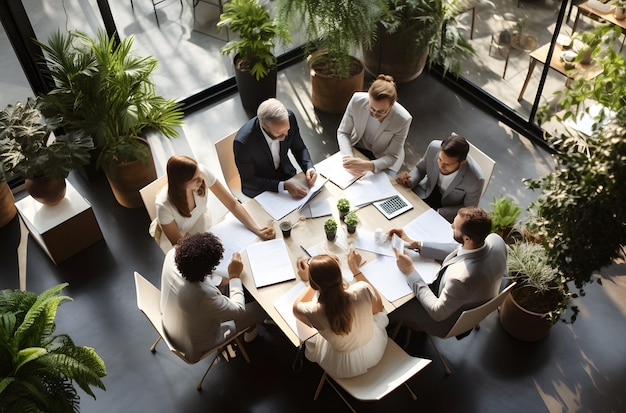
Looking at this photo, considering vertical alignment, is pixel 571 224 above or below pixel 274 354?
above

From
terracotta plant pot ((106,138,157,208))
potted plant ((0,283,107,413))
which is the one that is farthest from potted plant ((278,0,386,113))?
potted plant ((0,283,107,413))

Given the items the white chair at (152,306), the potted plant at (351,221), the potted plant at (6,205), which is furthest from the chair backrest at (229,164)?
the potted plant at (6,205)

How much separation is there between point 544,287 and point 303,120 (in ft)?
9.88

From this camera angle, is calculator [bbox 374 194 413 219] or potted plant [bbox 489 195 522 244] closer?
calculator [bbox 374 194 413 219]

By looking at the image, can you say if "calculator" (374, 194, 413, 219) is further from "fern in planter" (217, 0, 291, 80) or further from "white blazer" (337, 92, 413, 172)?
"fern in planter" (217, 0, 291, 80)

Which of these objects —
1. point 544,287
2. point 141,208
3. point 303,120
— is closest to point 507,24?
point 303,120

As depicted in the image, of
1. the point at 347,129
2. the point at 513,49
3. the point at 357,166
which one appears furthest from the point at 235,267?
the point at 513,49

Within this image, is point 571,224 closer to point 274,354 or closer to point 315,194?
point 315,194

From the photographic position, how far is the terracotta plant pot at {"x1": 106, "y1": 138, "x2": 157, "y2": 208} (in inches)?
194

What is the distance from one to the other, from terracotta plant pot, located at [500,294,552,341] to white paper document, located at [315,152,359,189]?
1.41 m

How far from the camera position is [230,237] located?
153 inches

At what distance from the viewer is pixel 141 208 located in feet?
17.2

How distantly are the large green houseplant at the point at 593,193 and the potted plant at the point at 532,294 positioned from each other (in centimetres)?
63

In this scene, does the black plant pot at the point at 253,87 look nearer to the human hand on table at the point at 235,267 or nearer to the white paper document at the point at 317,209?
the white paper document at the point at 317,209
